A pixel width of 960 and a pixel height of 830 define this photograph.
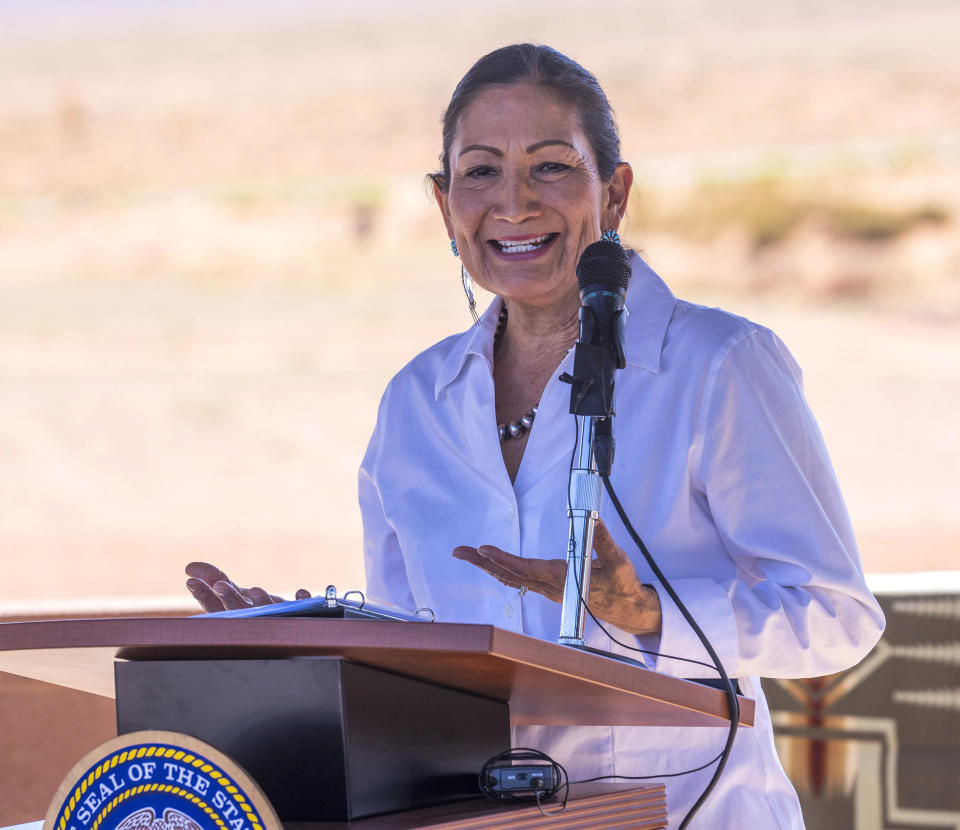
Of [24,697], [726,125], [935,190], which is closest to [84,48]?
[726,125]

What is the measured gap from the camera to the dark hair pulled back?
7.18ft

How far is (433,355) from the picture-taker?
2438 mm

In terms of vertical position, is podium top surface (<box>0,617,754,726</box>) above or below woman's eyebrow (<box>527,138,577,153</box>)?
below

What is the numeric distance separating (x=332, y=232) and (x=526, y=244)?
21.4 metres

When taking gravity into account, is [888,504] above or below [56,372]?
below

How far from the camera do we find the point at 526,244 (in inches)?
85.9

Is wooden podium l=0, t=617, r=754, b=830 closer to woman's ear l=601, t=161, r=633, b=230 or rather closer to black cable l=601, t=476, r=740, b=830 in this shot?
black cable l=601, t=476, r=740, b=830

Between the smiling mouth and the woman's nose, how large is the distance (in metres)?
0.04

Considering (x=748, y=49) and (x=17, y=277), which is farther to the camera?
(x=748, y=49)

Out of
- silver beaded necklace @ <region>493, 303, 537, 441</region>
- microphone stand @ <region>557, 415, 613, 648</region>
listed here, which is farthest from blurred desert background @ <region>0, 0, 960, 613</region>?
microphone stand @ <region>557, 415, 613, 648</region>

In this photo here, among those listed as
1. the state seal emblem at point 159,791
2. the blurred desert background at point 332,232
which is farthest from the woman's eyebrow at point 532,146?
the blurred desert background at point 332,232

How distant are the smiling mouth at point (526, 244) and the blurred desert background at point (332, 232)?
15.8 meters

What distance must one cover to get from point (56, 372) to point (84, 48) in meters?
6.59

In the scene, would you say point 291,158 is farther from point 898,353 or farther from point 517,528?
point 517,528
